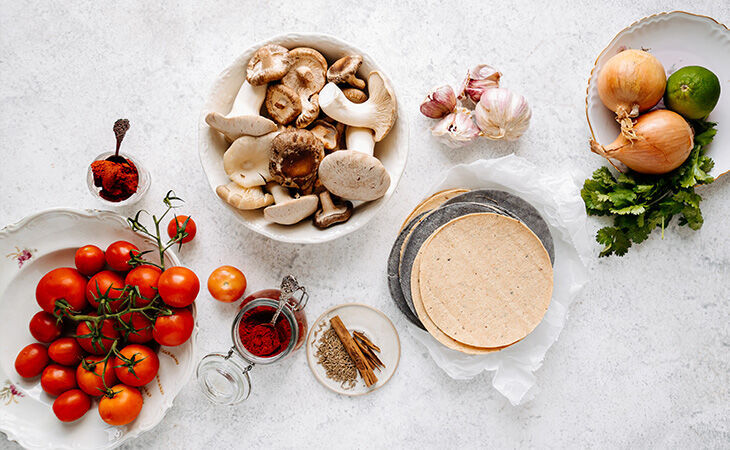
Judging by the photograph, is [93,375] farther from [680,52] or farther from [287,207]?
[680,52]

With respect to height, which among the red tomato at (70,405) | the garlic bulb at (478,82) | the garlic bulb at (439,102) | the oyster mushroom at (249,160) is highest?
the garlic bulb at (478,82)

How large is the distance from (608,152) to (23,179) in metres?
1.67

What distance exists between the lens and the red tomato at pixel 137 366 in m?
1.27

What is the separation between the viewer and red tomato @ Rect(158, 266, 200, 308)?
1241mm

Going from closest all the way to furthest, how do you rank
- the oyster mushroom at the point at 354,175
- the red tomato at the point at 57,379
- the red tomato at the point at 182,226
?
1. the oyster mushroom at the point at 354,175
2. the red tomato at the point at 57,379
3. the red tomato at the point at 182,226

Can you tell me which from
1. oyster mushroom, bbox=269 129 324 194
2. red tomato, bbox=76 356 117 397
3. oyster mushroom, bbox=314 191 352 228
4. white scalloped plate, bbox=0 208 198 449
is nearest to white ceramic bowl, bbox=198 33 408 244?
oyster mushroom, bbox=314 191 352 228

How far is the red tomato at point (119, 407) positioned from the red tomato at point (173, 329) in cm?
16

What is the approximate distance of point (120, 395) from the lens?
4.20 ft

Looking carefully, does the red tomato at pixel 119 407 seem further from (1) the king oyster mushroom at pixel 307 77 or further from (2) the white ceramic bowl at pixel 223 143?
(1) the king oyster mushroom at pixel 307 77

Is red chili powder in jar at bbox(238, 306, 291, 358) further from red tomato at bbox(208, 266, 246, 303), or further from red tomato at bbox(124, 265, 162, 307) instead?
red tomato at bbox(124, 265, 162, 307)

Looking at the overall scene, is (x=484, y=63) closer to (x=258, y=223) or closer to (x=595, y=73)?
(x=595, y=73)

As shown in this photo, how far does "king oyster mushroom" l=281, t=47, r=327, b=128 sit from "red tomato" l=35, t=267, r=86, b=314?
0.69 metres

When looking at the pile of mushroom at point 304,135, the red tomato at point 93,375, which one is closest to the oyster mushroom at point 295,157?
the pile of mushroom at point 304,135

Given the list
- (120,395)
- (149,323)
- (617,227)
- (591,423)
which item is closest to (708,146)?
(617,227)
